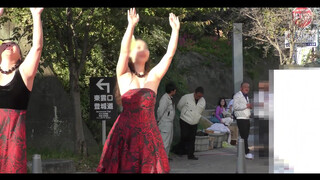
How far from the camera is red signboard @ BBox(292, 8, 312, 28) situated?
18.9m

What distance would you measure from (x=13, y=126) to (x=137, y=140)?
127 centimetres

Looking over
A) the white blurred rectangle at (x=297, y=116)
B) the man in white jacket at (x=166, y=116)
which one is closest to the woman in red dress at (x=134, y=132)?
the white blurred rectangle at (x=297, y=116)

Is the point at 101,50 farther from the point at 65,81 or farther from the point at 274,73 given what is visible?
the point at 274,73

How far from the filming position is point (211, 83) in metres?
28.0

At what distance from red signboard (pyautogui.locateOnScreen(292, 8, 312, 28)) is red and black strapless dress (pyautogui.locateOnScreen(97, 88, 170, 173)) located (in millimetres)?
13390

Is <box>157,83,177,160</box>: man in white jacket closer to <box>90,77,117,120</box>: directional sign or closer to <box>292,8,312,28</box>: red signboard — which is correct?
<box>90,77,117,120</box>: directional sign

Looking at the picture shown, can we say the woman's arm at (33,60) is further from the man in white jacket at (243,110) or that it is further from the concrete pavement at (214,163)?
the man in white jacket at (243,110)

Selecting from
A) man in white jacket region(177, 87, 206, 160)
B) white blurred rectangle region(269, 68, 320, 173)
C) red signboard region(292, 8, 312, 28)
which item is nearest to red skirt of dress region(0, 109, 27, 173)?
white blurred rectangle region(269, 68, 320, 173)

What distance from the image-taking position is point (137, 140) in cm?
619

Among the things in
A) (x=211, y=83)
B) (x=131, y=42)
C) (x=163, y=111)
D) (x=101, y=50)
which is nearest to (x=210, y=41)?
(x=211, y=83)

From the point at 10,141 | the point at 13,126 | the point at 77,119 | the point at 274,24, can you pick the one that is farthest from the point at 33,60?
the point at 274,24

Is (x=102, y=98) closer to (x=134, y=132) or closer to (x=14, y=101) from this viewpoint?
(x=14, y=101)

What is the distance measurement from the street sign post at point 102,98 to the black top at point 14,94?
501cm
